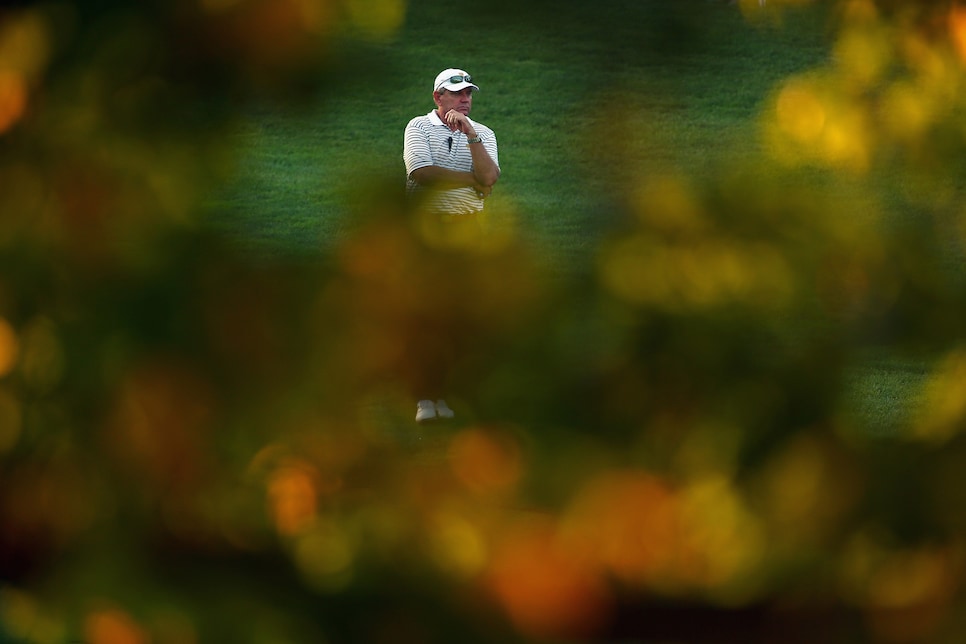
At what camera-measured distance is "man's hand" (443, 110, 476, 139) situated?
1392 mm

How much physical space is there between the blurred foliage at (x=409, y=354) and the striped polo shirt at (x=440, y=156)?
4 centimetres

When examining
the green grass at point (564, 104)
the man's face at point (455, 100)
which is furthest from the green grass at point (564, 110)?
the man's face at point (455, 100)

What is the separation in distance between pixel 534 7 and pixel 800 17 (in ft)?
0.91

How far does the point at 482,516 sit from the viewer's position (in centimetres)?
120

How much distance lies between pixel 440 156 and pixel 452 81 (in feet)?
0.28

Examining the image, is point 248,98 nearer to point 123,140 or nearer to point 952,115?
point 123,140

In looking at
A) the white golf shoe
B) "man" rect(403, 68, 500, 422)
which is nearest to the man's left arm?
"man" rect(403, 68, 500, 422)

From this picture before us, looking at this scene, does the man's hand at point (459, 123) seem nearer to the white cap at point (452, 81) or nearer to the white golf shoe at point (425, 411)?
the white cap at point (452, 81)

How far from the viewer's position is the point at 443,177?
1.23 metres

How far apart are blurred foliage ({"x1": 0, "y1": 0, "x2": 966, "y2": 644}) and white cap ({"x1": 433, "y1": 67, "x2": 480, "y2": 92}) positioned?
0.07 metres

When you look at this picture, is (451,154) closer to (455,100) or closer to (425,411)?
(455,100)

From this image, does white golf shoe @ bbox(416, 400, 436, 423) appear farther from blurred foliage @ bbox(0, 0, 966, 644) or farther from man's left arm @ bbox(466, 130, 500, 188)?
man's left arm @ bbox(466, 130, 500, 188)

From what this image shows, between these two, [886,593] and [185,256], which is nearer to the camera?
[185,256]

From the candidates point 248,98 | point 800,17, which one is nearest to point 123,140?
point 248,98
